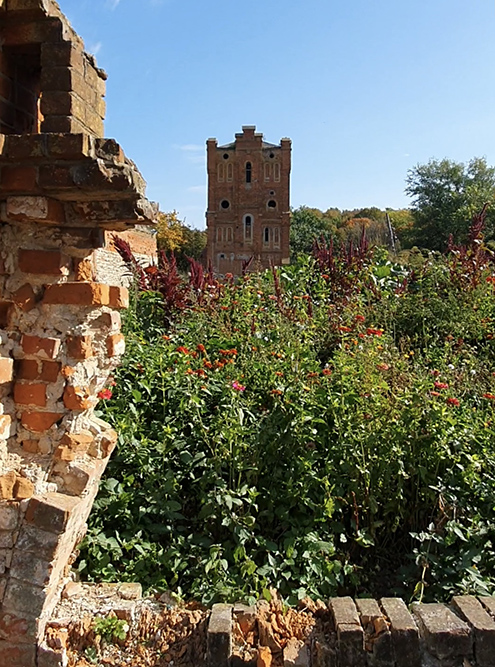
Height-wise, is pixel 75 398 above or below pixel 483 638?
above

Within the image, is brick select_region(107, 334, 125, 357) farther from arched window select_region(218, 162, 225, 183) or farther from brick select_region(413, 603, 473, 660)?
arched window select_region(218, 162, 225, 183)

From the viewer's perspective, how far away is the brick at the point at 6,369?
7.56 ft

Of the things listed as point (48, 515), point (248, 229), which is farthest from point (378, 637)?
point (248, 229)

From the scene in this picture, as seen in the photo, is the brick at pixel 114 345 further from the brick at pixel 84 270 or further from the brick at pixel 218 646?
the brick at pixel 218 646

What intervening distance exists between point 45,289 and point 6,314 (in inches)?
8.4

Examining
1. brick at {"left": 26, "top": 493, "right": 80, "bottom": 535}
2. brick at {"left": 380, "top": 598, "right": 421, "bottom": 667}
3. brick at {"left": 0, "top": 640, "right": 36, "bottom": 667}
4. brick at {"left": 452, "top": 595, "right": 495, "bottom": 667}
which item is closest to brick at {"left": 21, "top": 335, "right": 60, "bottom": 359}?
brick at {"left": 26, "top": 493, "right": 80, "bottom": 535}

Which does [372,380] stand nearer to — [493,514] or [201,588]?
[493,514]

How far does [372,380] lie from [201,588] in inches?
68.8

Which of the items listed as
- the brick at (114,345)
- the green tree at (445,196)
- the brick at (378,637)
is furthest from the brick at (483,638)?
the green tree at (445,196)

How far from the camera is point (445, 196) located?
121 feet

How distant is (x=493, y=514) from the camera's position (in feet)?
9.80

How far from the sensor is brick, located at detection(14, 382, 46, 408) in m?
2.43

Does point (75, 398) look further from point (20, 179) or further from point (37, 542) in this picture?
point (20, 179)

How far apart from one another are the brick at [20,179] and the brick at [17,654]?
202 centimetres
